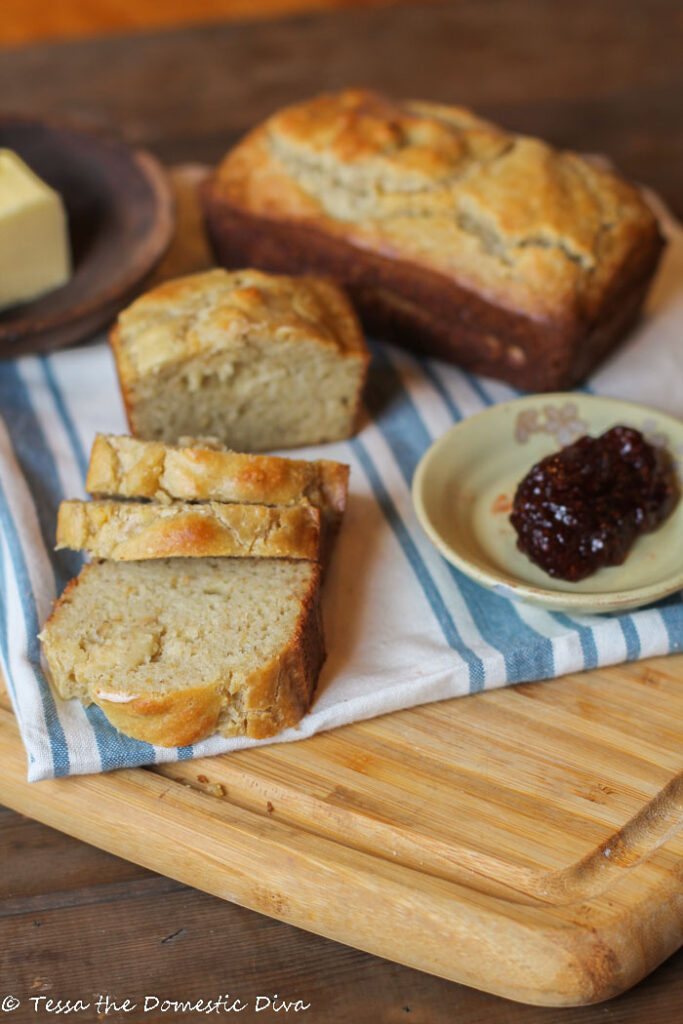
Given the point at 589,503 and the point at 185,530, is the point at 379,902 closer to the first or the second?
the point at 185,530

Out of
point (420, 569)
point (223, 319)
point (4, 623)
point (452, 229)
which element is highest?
point (452, 229)

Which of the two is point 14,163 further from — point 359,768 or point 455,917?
point 455,917

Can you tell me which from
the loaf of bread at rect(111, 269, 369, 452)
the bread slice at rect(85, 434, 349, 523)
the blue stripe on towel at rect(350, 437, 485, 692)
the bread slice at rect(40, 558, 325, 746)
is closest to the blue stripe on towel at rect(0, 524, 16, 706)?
the bread slice at rect(40, 558, 325, 746)

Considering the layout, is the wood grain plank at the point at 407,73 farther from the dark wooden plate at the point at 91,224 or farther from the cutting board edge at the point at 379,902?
the cutting board edge at the point at 379,902

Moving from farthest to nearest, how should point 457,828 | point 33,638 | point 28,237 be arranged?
point 28,237, point 33,638, point 457,828

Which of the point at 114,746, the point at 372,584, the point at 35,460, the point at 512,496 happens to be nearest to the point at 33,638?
the point at 114,746

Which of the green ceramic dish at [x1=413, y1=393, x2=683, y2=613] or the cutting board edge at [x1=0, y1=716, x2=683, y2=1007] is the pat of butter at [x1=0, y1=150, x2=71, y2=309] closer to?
the green ceramic dish at [x1=413, y1=393, x2=683, y2=613]

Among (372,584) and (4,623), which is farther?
(372,584)
